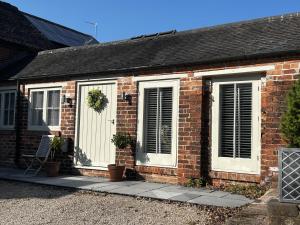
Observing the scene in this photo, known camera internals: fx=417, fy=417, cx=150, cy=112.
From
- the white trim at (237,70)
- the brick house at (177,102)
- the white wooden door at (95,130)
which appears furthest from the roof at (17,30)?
the white trim at (237,70)

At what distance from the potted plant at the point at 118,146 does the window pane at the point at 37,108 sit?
3.27 meters

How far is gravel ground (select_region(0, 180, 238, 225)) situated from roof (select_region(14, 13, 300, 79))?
3.42m

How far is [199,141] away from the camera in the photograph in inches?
361

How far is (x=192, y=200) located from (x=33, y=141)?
6.47 metres

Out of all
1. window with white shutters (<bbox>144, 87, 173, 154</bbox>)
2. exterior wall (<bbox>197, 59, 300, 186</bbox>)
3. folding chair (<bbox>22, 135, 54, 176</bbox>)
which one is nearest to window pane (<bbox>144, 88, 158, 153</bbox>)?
window with white shutters (<bbox>144, 87, 173, 154</bbox>)

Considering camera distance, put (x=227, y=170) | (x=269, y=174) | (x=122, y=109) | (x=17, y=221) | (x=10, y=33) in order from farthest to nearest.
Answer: (x=10, y=33)
(x=122, y=109)
(x=227, y=170)
(x=269, y=174)
(x=17, y=221)

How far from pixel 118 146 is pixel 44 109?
3319 mm

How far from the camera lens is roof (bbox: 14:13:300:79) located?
888 cm

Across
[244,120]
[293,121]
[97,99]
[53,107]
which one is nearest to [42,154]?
[53,107]

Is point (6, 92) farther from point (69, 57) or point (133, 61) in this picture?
point (133, 61)

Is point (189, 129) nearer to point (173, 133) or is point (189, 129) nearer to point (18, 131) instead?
point (173, 133)

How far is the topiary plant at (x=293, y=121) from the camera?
6.43 metres

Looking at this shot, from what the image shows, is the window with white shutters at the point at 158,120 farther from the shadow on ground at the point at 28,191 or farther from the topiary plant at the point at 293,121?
the topiary plant at the point at 293,121

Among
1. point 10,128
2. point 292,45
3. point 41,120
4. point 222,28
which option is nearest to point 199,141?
point 292,45
